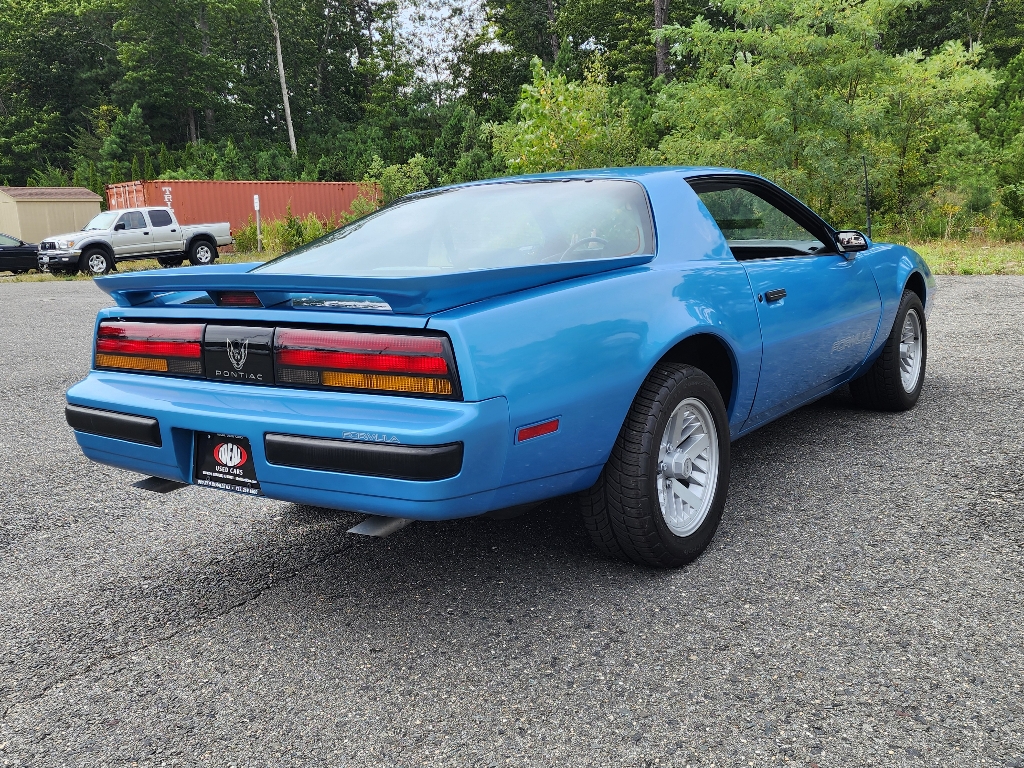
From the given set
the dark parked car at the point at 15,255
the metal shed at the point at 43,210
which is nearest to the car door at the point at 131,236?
the dark parked car at the point at 15,255

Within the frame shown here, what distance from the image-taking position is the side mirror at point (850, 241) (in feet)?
12.9

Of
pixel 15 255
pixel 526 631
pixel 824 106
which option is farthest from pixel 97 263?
pixel 526 631

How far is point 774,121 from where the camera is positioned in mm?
14633

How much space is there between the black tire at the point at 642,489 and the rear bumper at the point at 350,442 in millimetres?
Answer: 236

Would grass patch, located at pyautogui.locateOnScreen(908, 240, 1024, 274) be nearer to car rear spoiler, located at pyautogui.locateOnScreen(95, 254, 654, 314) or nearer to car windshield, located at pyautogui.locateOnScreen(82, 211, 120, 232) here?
car rear spoiler, located at pyautogui.locateOnScreen(95, 254, 654, 314)

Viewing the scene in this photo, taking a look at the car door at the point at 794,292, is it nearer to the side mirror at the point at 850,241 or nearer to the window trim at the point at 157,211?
the side mirror at the point at 850,241

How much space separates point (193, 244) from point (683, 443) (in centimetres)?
2227

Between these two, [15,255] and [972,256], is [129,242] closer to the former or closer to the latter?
[15,255]

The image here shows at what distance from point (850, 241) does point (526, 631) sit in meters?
2.57

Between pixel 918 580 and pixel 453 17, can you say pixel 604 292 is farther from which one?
pixel 453 17

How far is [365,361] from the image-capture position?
2.26m

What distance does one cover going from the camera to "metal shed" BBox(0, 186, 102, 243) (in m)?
31.8

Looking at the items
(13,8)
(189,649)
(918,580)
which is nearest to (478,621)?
(189,649)

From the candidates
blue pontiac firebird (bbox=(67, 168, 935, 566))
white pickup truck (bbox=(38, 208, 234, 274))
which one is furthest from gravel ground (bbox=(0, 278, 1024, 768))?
white pickup truck (bbox=(38, 208, 234, 274))
